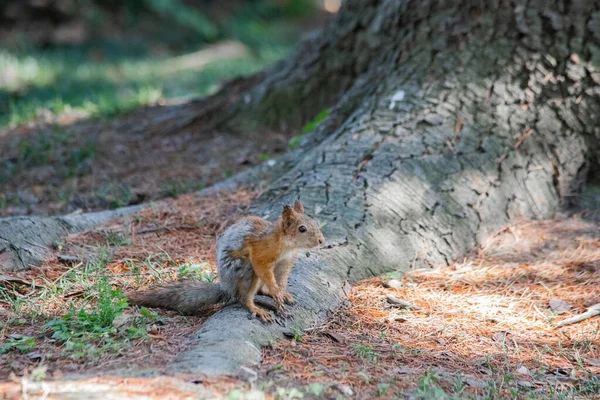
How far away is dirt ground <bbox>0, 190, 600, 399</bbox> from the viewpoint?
243 centimetres

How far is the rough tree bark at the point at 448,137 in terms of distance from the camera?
12.3ft

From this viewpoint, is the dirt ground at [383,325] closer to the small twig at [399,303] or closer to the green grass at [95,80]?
the small twig at [399,303]

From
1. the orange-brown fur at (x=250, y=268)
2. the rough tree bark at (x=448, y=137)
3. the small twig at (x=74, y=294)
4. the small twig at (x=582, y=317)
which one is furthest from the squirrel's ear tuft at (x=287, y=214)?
the small twig at (x=582, y=317)

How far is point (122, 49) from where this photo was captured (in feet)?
40.4

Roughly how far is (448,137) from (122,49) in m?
9.54

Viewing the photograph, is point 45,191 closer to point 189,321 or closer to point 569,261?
point 189,321

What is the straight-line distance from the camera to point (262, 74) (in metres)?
6.47

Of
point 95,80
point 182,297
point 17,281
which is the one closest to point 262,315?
point 182,297

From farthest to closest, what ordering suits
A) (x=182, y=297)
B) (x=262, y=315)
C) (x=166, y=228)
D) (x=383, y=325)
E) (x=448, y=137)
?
(x=448, y=137), (x=166, y=228), (x=383, y=325), (x=182, y=297), (x=262, y=315)

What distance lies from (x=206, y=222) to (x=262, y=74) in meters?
2.87

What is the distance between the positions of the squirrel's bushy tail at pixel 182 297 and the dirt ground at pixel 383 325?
57mm

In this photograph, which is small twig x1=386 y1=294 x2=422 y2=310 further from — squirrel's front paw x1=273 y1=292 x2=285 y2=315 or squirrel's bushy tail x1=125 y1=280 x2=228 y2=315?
squirrel's bushy tail x1=125 y1=280 x2=228 y2=315

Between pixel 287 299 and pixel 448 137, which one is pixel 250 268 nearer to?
pixel 287 299

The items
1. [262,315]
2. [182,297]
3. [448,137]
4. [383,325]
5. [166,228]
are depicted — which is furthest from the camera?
[448,137]
